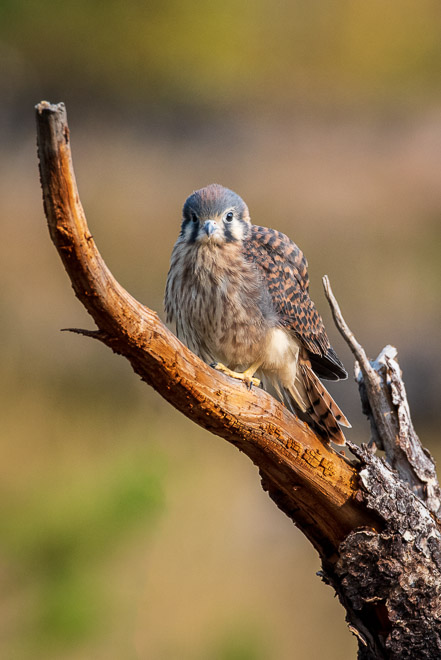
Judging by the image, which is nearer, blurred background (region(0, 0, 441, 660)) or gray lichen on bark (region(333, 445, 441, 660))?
gray lichen on bark (region(333, 445, 441, 660))

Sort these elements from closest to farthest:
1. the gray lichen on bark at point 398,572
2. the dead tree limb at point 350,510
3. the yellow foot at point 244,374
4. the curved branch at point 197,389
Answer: the curved branch at point 197,389, the dead tree limb at point 350,510, the gray lichen on bark at point 398,572, the yellow foot at point 244,374

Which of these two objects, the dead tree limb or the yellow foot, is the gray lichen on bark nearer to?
the dead tree limb

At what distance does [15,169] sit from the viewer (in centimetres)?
755

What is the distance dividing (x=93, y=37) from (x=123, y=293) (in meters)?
7.47

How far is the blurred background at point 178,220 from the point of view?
6125 millimetres

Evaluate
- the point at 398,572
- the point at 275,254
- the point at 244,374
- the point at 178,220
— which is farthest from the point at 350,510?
the point at 178,220

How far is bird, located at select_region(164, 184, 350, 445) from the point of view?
2314 mm

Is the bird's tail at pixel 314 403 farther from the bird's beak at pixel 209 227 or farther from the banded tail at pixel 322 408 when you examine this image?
the bird's beak at pixel 209 227

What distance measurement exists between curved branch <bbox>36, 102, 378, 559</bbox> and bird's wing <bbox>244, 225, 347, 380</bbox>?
1.30 feet

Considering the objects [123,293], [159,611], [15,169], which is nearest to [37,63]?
[15,169]

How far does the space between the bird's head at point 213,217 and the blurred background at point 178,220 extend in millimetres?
Result: 2083

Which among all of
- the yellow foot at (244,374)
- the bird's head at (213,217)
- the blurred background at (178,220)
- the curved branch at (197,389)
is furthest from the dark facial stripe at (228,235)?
the blurred background at (178,220)

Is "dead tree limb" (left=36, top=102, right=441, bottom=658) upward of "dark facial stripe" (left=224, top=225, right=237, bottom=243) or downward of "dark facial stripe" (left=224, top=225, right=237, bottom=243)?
downward

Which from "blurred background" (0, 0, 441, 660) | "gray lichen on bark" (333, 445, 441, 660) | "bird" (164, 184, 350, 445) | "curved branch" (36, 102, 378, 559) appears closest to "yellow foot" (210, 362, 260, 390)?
"bird" (164, 184, 350, 445)
